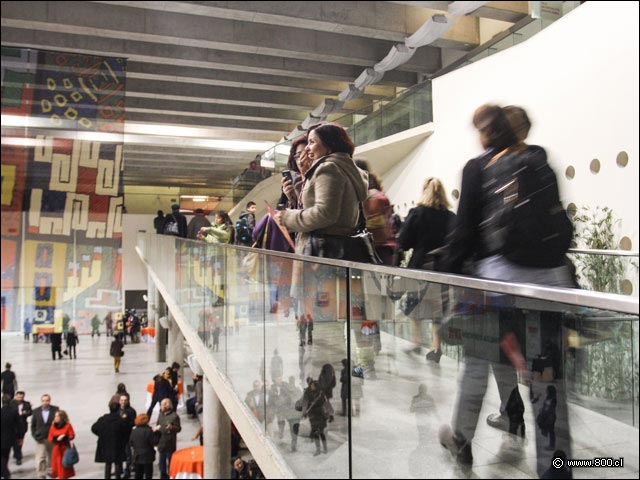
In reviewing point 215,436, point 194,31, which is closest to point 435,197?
point 215,436

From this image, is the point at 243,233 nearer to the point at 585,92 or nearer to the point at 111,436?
the point at 585,92

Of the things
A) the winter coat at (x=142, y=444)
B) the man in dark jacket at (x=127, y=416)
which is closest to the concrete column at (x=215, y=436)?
the winter coat at (x=142, y=444)

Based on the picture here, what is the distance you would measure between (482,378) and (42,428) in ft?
31.0

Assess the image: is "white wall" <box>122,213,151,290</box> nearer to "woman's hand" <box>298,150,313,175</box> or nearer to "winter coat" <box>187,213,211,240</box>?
"winter coat" <box>187,213,211,240</box>

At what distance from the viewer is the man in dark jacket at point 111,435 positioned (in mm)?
8031

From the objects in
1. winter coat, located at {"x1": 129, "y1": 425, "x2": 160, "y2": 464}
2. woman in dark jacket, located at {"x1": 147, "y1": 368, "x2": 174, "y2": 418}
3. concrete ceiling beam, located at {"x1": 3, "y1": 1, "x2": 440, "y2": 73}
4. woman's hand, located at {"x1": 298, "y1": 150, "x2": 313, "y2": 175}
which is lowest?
Result: winter coat, located at {"x1": 129, "y1": 425, "x2": 160, "y2": 464}

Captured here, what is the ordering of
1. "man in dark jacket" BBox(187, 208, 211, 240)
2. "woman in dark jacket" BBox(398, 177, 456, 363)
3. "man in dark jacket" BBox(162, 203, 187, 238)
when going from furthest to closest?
"man in dark jacket" BBox(162, 203, 187, 238) → "man in dark jacket" BBox(187, 208, 211, 240) → "woman in dark jacket" BBox(398, 177, 456, 363)

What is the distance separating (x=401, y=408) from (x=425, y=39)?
683 centimetres

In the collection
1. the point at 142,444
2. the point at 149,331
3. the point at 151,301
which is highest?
the point at 151,301

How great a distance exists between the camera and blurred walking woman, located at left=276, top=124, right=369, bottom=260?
2.53 metres

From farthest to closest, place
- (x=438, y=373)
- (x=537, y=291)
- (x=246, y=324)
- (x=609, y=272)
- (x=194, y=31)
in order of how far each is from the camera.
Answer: (x=194, y=31) → (x=609, y=272) → (x=246, y=324) → (x=438, y=373) → (x=537, y=291)

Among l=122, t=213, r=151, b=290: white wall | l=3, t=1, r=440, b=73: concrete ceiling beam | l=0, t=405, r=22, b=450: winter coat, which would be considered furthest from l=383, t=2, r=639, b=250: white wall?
l=122, t=213, r=151, b=290: white wall

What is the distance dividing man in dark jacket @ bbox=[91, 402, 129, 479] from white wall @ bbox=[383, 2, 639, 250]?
690 centimetres

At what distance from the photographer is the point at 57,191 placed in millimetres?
6945
